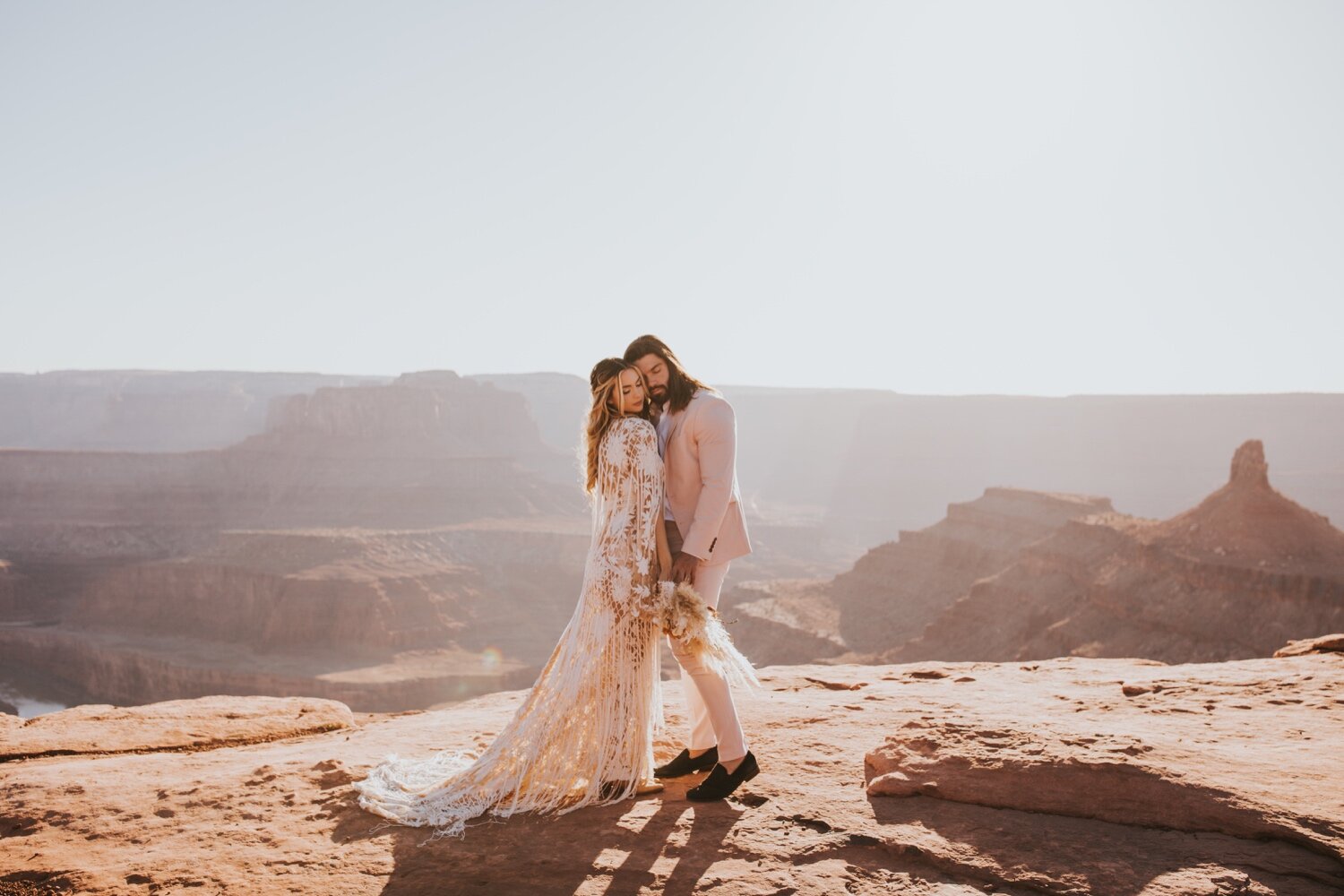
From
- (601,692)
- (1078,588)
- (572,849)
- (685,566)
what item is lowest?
(1078,588)

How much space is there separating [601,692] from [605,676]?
8cm

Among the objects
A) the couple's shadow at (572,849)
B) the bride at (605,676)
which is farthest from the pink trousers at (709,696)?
the couple's shadow at (572,849)

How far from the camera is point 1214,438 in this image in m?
78.6

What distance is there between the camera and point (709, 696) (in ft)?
14.2

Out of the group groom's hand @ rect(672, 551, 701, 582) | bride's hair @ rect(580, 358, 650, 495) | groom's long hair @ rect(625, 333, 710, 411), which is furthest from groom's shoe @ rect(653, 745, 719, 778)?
groom's long hair @ rect(625, 333, 710, 411)

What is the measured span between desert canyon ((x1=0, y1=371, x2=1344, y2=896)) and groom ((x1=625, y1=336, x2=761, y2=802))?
0.28 metres

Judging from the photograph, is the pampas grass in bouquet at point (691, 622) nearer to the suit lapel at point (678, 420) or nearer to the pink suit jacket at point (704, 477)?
the pink suit jacket at point (704, 477)

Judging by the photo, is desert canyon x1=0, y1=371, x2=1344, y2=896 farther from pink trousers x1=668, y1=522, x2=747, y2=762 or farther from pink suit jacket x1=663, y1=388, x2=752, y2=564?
pink suit jacket x1=663, y1=388, x2=752, y2=564

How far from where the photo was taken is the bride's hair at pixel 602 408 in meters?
4.28

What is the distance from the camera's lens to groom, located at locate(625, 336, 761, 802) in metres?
4.24

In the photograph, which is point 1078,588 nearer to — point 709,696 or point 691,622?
point 709,696

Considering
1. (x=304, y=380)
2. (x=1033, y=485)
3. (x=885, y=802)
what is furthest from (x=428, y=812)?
(x=304, y=380)

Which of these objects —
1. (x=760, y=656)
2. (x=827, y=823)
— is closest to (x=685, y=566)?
(x=827, y=823)

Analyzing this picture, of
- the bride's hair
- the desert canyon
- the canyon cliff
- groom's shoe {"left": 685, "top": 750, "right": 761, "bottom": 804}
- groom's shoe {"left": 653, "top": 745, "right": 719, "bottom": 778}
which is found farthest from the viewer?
the canyon cliff
